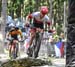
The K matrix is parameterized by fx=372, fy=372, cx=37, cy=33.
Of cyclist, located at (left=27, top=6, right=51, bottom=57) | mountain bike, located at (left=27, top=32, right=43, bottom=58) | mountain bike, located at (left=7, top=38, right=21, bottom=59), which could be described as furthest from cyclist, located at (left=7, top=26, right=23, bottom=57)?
cyclist, located at (left=27, top=6, right=51, bottom=57)

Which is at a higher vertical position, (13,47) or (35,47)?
(35,47)

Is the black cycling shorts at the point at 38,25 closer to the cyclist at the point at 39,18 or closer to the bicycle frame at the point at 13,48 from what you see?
the cyclist at the point at 39,18

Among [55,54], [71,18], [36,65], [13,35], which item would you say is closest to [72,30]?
[71,18]

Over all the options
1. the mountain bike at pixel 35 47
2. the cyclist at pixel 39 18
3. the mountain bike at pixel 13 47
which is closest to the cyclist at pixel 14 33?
the mountain bike at pixel 13 47

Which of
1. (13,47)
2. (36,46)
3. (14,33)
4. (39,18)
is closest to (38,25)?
(39,18)

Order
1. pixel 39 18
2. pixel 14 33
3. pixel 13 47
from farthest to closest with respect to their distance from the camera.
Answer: pixel 13 47
pixel 14 33
pixel 39 18

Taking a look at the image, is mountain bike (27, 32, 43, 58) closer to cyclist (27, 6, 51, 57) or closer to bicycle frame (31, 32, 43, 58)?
bicycle frame (31, 32, 43, 58)

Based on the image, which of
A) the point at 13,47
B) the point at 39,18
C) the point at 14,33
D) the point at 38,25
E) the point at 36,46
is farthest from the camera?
the point at 13,47

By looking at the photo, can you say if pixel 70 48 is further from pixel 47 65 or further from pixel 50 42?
pixel 50 42

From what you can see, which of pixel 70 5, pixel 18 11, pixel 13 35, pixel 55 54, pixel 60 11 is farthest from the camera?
pixel 60 11

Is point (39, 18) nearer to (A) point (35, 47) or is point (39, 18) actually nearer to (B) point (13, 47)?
(A) point (35, 47)

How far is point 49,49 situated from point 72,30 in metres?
14.5

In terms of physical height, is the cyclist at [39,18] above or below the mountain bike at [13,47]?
above

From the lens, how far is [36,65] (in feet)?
Result: 28.9
